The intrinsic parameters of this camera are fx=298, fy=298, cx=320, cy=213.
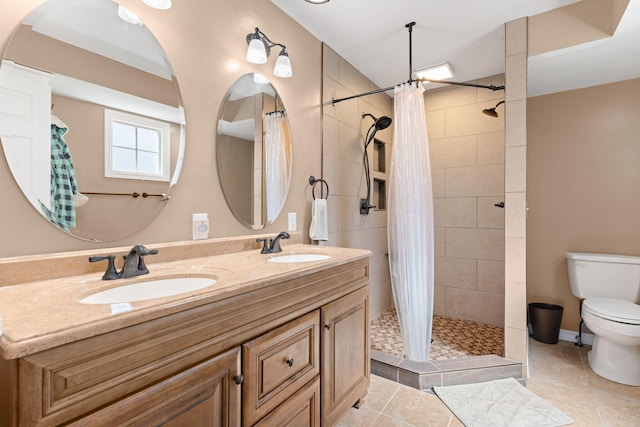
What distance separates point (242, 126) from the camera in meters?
1.70

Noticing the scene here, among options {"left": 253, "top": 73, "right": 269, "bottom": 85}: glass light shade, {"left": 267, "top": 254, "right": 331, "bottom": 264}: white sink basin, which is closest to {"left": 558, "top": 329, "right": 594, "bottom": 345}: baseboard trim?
{"left": 267, "top": 254, "right": 331, "bottom": 264}: white sink basin

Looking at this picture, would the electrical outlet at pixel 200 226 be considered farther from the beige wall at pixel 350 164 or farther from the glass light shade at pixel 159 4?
the beige wall at pixel 350 164

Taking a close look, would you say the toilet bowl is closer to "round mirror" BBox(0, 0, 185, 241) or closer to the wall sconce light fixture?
the wall sconce light fixture

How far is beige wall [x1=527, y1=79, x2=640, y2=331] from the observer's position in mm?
2422

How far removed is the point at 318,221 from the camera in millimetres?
2125

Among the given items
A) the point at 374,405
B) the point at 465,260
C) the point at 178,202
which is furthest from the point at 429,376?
the point at 178,202

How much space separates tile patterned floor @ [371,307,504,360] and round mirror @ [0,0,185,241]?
6.64ft

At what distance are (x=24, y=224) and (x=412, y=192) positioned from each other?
1964mm

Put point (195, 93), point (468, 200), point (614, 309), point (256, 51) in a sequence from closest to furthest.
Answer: point (195, 93) < point (256, 51) < point (614, 309) < point (468, 200)

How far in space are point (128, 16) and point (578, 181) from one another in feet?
11.1

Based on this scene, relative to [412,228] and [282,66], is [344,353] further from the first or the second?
[282,66]

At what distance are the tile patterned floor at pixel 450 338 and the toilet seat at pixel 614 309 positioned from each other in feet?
2.25

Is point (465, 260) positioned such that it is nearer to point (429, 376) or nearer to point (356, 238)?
point (356, 238)

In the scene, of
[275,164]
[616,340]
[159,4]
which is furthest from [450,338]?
[159,4]
